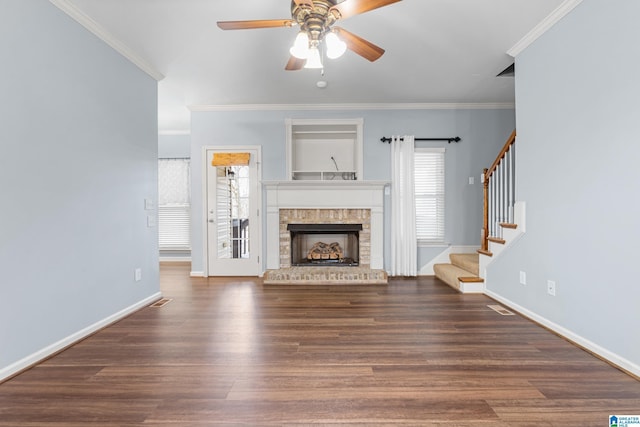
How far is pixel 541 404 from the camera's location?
5.59 ft

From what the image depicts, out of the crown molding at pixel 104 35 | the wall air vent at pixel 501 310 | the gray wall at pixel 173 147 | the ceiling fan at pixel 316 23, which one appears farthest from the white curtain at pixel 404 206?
the gray wall at pixel 173 147

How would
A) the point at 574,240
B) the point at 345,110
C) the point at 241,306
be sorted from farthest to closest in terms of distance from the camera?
the point at 345,110, the point at 241,306, the point at 574,240

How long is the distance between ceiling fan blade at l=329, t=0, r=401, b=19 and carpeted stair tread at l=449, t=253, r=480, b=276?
11.2 feet

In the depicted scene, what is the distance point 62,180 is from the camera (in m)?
2.50

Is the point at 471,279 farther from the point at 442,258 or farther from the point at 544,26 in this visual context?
the point at 544,26

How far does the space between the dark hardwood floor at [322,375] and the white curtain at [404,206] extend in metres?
1.72

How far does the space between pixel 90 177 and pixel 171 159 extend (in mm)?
3882

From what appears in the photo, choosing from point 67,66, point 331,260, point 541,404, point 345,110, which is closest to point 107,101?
point 67,66

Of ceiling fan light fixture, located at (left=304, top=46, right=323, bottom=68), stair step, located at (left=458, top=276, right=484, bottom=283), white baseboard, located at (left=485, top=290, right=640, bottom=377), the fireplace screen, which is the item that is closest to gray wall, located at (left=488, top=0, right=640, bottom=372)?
white baseboard, located at (left=485, top=290, right=640, bottom=377)

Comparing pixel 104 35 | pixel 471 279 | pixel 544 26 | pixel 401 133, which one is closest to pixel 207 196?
pixel 104 35

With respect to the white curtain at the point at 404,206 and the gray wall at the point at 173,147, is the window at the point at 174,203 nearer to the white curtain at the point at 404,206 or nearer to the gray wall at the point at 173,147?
the gray wall at the point at 173,147

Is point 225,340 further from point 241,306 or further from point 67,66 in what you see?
point 67,66

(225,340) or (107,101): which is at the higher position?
(107,101)

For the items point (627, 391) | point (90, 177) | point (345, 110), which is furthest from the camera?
point (345, 110)
